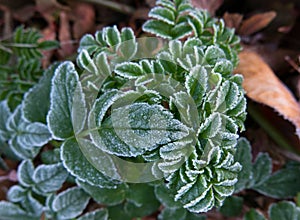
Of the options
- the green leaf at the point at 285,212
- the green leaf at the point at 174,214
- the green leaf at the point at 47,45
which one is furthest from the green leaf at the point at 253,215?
the green leaf at the point at 47,45

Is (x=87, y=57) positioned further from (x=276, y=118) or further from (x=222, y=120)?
(x=276, y=118)

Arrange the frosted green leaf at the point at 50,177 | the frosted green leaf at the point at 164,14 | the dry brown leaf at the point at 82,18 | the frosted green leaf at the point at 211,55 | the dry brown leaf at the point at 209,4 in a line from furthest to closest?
the dry brown leaf at the point at 82,18 < the dry brown leaf at the point at 209,4 < the frosted green leaf at the point at 50,177 < the frosted green leaf at the point at 164,14 < the frosted green leaf at the point at 211,55

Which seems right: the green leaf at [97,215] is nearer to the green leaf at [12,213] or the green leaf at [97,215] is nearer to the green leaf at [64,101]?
the green leaf at [12,213]

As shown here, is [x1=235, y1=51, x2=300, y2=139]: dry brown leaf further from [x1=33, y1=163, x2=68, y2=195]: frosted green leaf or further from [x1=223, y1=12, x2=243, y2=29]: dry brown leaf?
[x1=33, y1=163, x2=68, y2=195]: frosted green leaf

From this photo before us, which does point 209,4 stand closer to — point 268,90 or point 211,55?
point 268,90

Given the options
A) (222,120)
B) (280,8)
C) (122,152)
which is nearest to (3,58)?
(122,152)

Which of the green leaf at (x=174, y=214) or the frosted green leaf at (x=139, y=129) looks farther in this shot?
the green leaf at (x=174, y=214)

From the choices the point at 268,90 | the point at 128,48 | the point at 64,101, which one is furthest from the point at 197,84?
the point at 268,90
